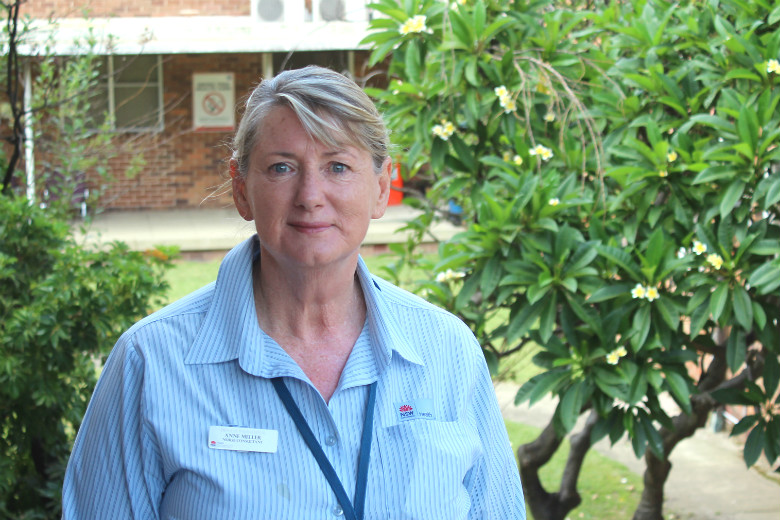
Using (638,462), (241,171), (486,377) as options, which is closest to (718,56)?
(486,377)

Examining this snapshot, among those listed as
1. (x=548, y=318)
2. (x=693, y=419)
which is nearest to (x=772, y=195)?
(x=548, y=318)

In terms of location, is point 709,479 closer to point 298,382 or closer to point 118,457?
point 298,382

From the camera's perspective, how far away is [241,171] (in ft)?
6.54

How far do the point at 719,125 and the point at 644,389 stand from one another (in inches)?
42.2

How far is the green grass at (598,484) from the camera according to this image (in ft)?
18.9

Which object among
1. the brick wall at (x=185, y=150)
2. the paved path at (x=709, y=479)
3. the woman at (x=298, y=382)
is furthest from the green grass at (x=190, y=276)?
the woman at (x=298, y=382)

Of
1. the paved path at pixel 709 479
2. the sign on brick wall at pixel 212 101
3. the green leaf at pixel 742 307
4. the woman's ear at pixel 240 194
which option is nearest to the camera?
the woman's ear at pixel 240 194

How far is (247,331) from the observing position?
74.3 inches

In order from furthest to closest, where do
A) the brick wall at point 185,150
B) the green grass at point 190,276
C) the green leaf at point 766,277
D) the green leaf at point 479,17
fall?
1. the brick wall at point 185,150
2. the green grass at point 190,276
3. the green leaf at point 479,17
4. the green leaf at point 766,277

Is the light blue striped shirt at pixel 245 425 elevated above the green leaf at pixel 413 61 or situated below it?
below

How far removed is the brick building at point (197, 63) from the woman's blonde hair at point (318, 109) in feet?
44.4

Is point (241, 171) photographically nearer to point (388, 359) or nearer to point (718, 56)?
point (388, 359)

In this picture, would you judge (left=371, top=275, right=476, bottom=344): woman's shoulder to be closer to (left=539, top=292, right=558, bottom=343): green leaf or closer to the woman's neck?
the woman's neck

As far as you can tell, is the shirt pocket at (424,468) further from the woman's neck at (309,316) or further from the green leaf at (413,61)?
the green leaf at (413,61)
